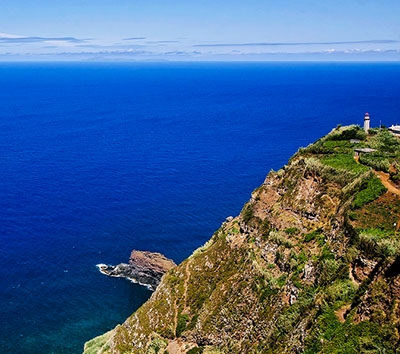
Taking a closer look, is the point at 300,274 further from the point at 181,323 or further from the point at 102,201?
the point at 102,201

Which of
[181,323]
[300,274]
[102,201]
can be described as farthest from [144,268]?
[300,274]

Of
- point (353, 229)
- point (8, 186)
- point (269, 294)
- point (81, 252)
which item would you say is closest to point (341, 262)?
point (353, 229)

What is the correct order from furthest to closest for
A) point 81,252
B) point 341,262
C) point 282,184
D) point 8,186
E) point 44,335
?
point 8,186 < point 81,252 < point 44,335 < point 282,184 < point 341,262

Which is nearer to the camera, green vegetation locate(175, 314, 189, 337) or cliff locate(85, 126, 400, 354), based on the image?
cliff locate(85, 126, 400, 354)

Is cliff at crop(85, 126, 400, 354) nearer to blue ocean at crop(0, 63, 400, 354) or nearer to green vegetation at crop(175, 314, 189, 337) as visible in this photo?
green vegetation at crop(175, 314, 189, 337)

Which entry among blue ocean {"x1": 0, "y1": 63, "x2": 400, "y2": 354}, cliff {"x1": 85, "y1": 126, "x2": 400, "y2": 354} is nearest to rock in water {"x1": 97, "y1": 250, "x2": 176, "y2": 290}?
blue ocean {"x1": 0, "y1": 63, "x2": 400, "y2": 354}

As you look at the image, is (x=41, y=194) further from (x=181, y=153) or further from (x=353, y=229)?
(x=353, y=229)
